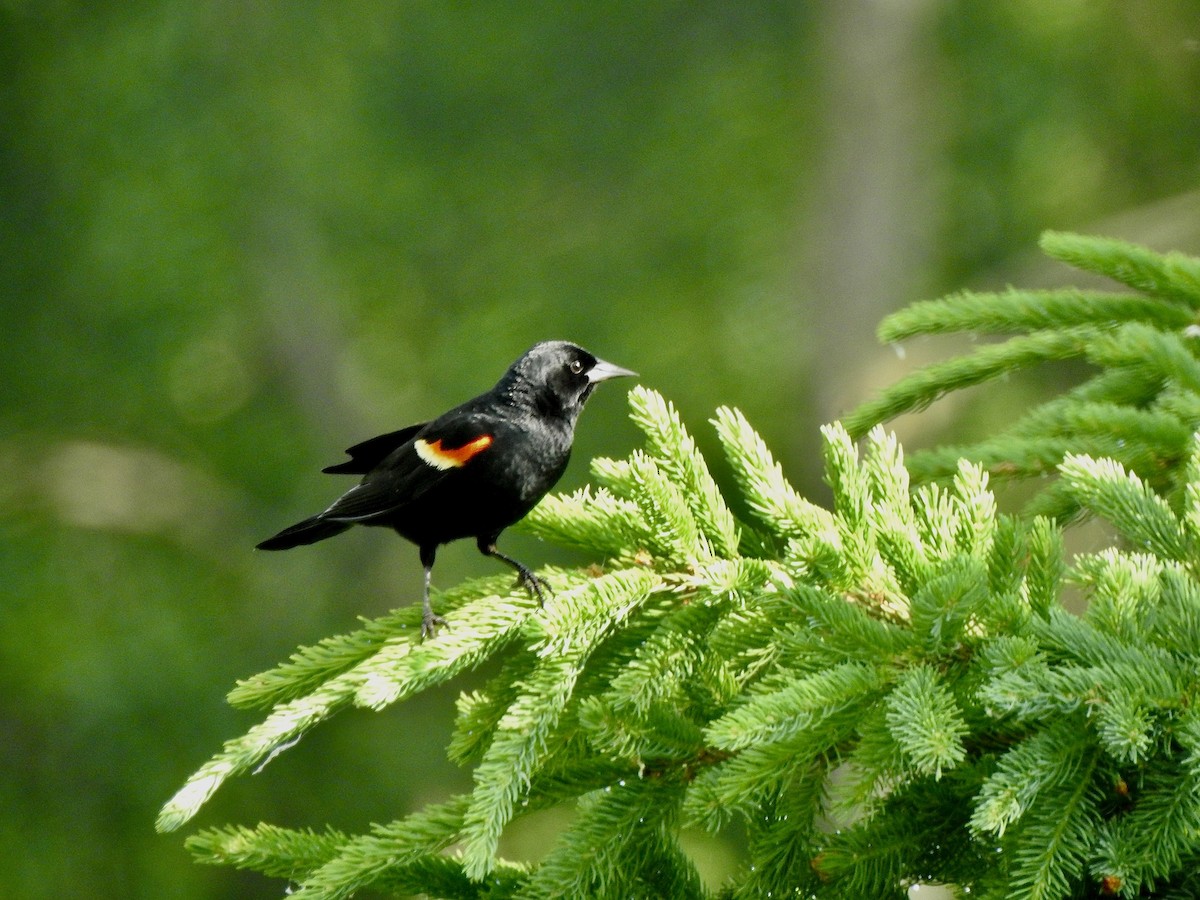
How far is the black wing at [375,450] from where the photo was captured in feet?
9.41

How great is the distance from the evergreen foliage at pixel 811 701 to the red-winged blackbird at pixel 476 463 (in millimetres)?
765

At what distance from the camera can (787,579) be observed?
1552mm

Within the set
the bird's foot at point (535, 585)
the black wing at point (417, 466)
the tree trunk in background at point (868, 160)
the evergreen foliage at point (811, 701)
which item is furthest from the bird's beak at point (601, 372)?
the tree trunk in background at point (868, 160)

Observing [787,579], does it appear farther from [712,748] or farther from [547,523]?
[547,523]

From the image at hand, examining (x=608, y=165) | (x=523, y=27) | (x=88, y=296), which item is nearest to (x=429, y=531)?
(x=88, y=296)

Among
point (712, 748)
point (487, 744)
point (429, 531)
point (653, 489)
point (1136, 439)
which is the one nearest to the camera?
point (712, 748)

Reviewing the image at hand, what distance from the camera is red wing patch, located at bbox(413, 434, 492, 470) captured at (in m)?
2.68

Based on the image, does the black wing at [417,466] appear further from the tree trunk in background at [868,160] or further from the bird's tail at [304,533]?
the tree trunk in background at [868,160]

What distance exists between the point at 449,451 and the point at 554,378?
344 mm

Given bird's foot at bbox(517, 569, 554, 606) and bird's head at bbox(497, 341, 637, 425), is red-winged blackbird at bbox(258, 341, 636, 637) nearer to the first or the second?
bird's head at bbox(497, 341, 637, 425)

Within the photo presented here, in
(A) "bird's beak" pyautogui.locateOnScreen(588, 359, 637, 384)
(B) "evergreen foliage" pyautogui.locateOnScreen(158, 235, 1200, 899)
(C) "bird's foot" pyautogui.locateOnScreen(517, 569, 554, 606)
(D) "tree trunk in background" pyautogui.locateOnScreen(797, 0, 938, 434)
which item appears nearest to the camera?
(B) "evergreen foliage" pyautogui.locateOnScreen(158, 235, 1200, 899)

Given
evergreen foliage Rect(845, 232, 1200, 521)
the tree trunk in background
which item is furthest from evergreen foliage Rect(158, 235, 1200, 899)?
the tree trunk in background

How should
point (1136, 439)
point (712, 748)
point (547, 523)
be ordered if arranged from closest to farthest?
point (712, 748)
point (547, 523)
point (1136, 439)

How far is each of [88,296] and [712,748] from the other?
8.00m
